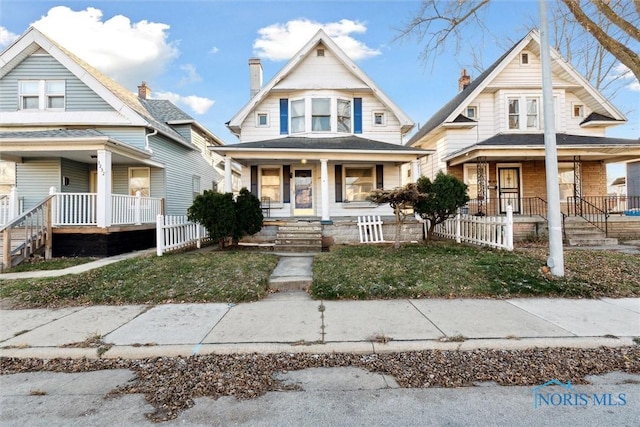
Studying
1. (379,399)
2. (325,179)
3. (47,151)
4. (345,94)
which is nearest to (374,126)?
(345,94)

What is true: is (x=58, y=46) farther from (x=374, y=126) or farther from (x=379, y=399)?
(x=379, y=399)

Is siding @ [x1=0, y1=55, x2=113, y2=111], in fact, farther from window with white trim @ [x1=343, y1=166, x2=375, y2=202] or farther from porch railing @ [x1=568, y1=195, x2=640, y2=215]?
porch railing @ [x1=568, y1=195, x2=640, y2=215]

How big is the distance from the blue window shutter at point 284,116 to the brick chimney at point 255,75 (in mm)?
2330

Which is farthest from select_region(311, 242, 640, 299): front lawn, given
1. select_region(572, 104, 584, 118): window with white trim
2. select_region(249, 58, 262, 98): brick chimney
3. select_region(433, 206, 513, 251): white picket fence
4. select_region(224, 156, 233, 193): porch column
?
select_region(249, 58, 262, 98): brick chimney

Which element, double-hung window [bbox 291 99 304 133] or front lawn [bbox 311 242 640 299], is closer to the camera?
front lawn [bbox 311 242 640 299]

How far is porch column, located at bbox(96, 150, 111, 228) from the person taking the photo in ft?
31.6

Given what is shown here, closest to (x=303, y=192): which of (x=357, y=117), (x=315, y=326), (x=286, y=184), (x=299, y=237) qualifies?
(x=286, y=184)

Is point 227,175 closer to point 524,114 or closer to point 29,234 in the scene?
point 29,234

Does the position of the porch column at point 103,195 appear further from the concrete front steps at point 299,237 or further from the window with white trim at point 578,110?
the window with white trim at point 578,110

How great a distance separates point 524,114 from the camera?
1462cm

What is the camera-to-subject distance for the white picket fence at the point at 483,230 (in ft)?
28.4

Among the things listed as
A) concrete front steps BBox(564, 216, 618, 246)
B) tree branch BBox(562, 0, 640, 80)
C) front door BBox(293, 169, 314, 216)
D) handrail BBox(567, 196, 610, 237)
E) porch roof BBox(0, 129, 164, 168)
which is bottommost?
concrete front steps BBox(564, 216, 618, 246)

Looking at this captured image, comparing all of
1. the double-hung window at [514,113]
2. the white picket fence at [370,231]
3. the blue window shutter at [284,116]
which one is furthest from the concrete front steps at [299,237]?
the double-hung window at [514,113]

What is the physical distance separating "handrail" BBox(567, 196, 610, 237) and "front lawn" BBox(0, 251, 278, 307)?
42.0 ft
